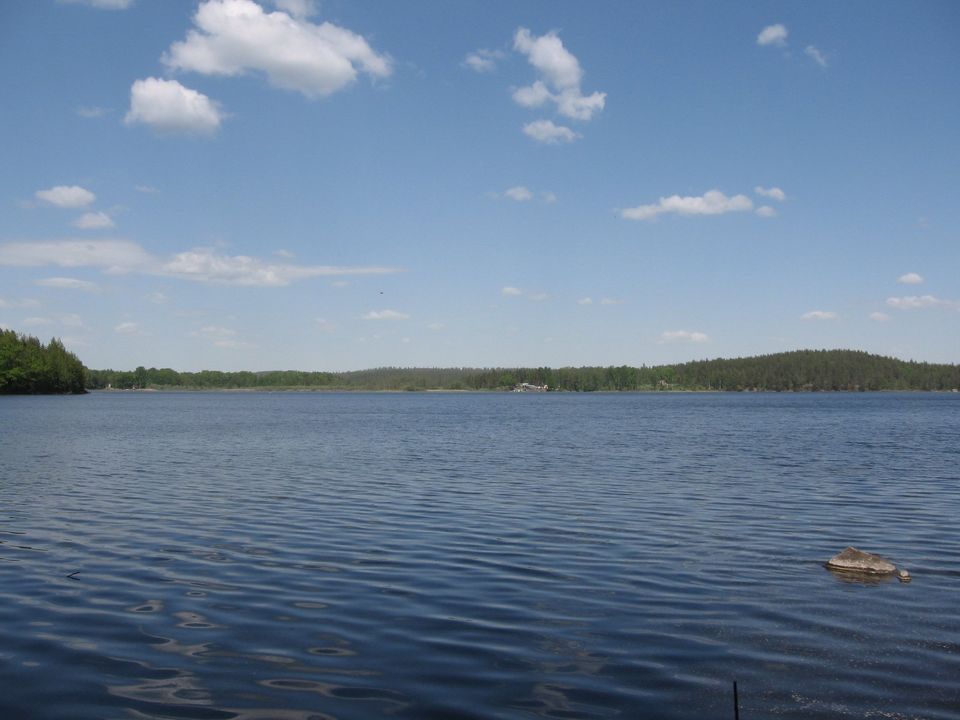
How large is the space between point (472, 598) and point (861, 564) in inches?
317

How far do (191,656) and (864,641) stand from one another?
380 inches

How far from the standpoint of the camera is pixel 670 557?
1712cm

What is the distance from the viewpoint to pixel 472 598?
1373 cm

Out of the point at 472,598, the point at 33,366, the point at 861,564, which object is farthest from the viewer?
the point at 33,366

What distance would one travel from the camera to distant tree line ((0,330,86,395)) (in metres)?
167

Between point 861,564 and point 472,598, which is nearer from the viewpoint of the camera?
point 472,598

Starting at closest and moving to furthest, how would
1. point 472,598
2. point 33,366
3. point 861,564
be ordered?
point 472,598
point 861,564
point 33,366

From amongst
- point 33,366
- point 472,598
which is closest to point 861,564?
point 472,598

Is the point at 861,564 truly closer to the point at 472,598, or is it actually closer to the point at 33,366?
the point at 472,598

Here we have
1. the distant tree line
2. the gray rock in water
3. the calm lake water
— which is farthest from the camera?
the distant tree line

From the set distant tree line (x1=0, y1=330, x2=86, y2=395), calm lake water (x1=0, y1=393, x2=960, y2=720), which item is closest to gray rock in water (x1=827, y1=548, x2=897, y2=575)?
calm lake water (x1=0, y1=393, x2=960, y2=720)

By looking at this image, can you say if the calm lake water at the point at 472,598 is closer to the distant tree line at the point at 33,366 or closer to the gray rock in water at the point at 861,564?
the gray rock in water at the point at 861,564

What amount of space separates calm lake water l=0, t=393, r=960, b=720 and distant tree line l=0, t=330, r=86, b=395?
6251 inches

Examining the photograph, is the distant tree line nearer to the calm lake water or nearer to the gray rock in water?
the calm lake water
